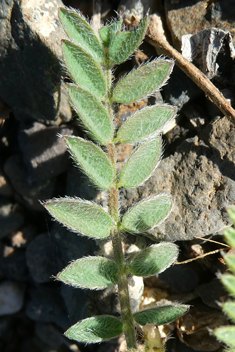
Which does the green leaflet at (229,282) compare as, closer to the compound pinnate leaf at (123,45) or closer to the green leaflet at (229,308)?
the green leaflet at (229,308)

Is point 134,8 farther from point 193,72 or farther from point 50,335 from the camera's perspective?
point 50,335

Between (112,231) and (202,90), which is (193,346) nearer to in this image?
(112,231)

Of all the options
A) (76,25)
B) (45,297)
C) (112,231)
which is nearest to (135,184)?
(112,231)

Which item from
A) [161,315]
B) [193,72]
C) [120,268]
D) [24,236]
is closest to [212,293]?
[161,315]

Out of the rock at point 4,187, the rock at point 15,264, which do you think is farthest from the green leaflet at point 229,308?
the rock at point 15,264

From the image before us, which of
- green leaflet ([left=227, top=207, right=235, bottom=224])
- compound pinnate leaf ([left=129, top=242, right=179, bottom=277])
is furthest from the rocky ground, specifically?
green leaflet ([left=227, top=207, right=235, bottom=224])
